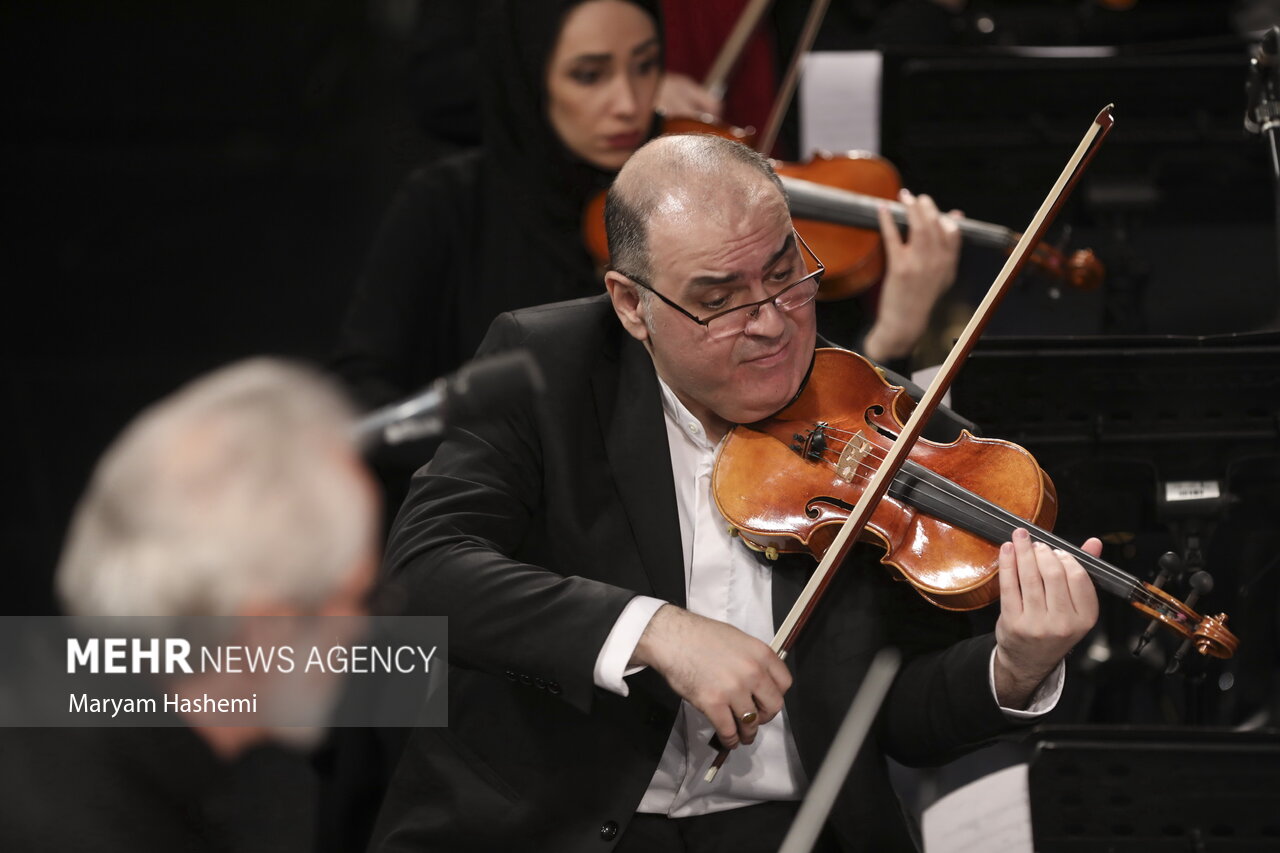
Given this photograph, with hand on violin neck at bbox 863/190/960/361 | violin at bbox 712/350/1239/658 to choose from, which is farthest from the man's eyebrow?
hand on violin neck at bbox 863/190/960/361

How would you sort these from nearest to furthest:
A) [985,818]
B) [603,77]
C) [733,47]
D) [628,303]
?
[628,303] < [985,818] < [603,77] < [733,47]

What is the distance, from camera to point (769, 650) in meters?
1.64

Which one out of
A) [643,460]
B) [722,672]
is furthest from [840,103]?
[722,672]

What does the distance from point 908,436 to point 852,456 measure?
0.11 m

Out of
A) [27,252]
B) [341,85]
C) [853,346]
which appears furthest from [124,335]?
[853,346]

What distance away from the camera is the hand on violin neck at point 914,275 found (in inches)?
103

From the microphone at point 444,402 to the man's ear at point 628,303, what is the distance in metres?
0.43

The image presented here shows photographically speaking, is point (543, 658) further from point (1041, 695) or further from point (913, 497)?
point (1041, 695)

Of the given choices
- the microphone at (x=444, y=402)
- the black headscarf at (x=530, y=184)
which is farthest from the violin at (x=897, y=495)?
the black headscarf at (x=530, y=184)

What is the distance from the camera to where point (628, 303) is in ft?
6.37

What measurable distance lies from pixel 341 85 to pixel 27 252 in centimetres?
88

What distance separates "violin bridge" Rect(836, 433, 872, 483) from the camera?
1.81m

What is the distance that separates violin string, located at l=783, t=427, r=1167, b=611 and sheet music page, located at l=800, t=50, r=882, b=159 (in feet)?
4.28

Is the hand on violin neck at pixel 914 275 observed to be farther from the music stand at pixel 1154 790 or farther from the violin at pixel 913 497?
the music stand at pixel 1154 790
